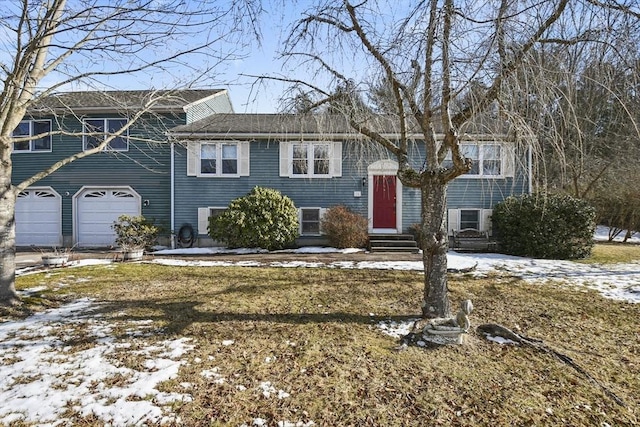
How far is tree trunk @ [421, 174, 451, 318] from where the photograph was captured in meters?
4.42

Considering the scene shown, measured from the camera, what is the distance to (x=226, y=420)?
2570mm

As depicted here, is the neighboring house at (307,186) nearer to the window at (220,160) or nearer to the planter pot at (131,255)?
the window at (220,160)

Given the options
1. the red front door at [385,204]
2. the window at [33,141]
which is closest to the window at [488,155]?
the red front door at [385,204]

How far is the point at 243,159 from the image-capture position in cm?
1217

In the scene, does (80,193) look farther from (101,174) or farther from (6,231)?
(6,231)

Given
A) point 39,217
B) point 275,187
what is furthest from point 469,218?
point 39,217

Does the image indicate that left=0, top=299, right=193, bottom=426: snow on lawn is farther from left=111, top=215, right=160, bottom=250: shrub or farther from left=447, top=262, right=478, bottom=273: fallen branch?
left=111, top=215, right=160, bottom=250: shrub

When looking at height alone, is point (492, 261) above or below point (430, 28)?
below

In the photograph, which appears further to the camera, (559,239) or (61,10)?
(559,239)

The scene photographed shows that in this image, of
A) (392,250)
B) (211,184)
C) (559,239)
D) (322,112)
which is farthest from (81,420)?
(559,239)

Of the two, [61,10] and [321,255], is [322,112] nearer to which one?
[61,10]

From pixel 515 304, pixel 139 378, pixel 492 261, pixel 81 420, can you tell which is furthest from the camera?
pixel 492 261

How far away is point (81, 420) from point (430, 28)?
495 cm

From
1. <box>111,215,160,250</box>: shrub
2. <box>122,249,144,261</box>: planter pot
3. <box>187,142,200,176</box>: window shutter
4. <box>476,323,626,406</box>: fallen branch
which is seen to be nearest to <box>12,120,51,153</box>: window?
<box>111,215,160,250</box>: shrub
